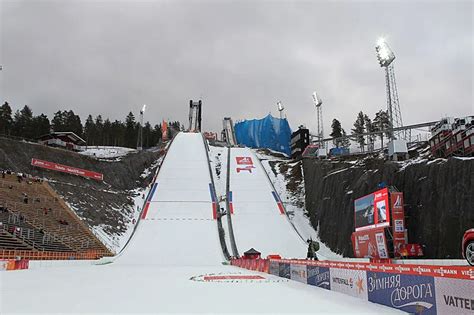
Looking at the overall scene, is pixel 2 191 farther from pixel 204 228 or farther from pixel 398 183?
pixel 398 183

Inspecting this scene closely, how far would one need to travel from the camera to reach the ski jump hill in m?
7.42

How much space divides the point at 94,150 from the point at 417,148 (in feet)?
242

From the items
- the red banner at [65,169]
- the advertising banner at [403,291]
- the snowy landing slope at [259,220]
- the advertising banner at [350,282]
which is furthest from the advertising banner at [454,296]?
the red banner at [65,169]

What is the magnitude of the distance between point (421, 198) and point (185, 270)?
452 inches

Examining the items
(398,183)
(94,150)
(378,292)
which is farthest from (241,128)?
(378,292)

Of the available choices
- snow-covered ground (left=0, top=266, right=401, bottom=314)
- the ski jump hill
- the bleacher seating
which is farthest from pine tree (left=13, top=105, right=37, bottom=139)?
snow-covered ground (left=0, top=266, right=401, bottom=314)

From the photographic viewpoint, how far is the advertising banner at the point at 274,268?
15764mm

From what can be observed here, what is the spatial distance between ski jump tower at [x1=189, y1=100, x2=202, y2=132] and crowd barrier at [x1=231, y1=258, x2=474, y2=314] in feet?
242

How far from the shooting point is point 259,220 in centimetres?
3262

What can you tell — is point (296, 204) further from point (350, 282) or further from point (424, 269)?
point (424, 269)

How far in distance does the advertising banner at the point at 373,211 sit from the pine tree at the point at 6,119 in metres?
87.5

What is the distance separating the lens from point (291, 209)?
36.1m

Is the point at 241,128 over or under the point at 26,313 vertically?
over

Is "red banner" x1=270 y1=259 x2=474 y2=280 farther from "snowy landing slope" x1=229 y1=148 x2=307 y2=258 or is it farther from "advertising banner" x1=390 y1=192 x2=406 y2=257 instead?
"snowy landing slope" x1=229 y1=148 x2=307 y2=258
